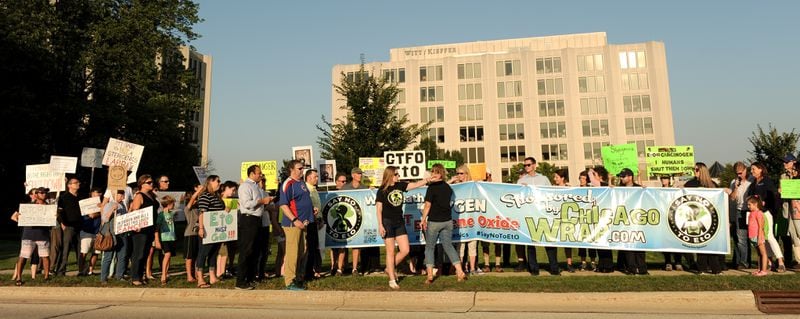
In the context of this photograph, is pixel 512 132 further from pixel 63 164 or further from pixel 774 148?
pixel 63 164

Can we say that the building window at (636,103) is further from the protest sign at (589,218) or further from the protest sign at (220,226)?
the protest sign at (220,226)

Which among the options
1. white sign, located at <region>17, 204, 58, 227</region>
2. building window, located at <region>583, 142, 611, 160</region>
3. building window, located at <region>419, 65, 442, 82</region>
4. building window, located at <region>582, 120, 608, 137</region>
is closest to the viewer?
white sign, located at <region>17, 204, 58, 227</region>

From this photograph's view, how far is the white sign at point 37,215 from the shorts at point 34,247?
13.8 inches

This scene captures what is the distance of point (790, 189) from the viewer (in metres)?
9.24

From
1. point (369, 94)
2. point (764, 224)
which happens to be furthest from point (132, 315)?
point (369, 94)

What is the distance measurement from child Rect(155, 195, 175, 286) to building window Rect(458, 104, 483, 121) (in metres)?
80.8

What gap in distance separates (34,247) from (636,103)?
286 feet

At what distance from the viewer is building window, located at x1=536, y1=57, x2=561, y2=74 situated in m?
87.8

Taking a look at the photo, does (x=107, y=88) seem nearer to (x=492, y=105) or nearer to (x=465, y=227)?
(x=465, y=227)

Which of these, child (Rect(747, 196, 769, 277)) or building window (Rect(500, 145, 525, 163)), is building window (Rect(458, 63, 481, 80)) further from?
child (Rect(747, 196, 769, 277))

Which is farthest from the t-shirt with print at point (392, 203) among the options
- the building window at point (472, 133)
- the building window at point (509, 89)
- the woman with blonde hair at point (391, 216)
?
the building window at point (509, 89)

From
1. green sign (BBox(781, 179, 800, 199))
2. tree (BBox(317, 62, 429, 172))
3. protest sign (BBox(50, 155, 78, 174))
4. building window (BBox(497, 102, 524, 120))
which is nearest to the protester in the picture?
green sign (BBox(781, 179, 800, 199))

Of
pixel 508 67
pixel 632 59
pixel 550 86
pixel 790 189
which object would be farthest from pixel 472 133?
pixel 790 189

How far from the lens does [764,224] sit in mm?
9281
